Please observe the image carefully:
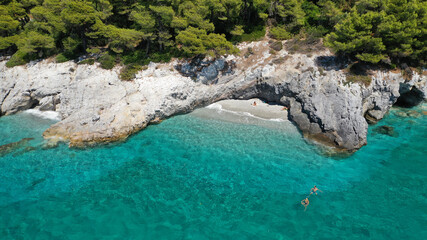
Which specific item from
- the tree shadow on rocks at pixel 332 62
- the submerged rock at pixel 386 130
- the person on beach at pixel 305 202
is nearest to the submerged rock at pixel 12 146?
the person on beach at pixel 305 202

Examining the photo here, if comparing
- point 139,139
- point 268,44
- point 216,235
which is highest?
point 268,44

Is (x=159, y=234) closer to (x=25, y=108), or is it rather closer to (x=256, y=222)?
(x=256, y=222)

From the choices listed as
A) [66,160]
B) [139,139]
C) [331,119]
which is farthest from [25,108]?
[331,119]

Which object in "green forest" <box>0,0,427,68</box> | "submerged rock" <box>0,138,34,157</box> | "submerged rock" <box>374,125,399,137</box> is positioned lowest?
"submerged rock" <box>0,138,34,157</box>

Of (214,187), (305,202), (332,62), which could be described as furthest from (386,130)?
(214,187)

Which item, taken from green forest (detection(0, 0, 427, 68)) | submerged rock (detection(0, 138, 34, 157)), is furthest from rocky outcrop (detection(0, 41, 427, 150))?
green forest (detection(0, 0, 427, 68))

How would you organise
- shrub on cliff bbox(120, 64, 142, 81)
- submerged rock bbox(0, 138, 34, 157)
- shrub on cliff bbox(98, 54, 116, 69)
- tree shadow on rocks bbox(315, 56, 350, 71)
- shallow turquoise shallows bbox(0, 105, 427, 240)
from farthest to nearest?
shrub on cliff bbox(98, 54, 116, 69), shrub on cliff bbox(120, 64, 142, 81), tree shadow on rocks bbox(315, 56, 350, 71), submerged rock bbox(0, 138, 34, 157), shallow turquoise shallows bbox(0, 105, 427, 240)

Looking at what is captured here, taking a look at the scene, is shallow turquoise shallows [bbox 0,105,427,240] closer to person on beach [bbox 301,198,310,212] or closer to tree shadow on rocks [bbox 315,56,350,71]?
person on beach [bbox 301,198,310,212]
